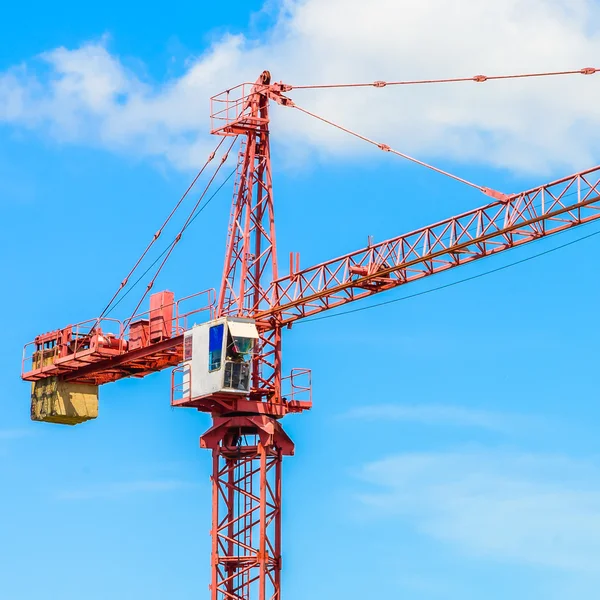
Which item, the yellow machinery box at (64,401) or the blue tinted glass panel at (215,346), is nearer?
the blue tinted glass panel at (215,346)

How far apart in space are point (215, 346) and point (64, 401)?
49.5 ft

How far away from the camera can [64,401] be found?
10556cm

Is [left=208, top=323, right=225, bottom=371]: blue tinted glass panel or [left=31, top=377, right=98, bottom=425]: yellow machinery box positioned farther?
[left=31, top=377, right=98, bottom=425]: yellow machinery box

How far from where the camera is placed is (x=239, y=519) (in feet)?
317

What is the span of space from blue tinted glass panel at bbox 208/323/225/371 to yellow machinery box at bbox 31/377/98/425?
14.3 meters

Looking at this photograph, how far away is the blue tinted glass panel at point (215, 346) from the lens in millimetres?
93688

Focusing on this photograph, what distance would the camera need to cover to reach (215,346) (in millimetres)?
93875

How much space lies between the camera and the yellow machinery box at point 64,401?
346ft

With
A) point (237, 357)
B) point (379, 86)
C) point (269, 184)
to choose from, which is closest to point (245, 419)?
point (237, 357)

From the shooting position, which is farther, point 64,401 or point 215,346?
point 64,401

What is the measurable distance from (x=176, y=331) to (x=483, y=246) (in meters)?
17.5

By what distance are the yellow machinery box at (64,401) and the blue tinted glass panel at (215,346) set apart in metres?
14.3

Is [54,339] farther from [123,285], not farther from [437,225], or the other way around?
[437,225]

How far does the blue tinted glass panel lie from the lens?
9369 centimetres
